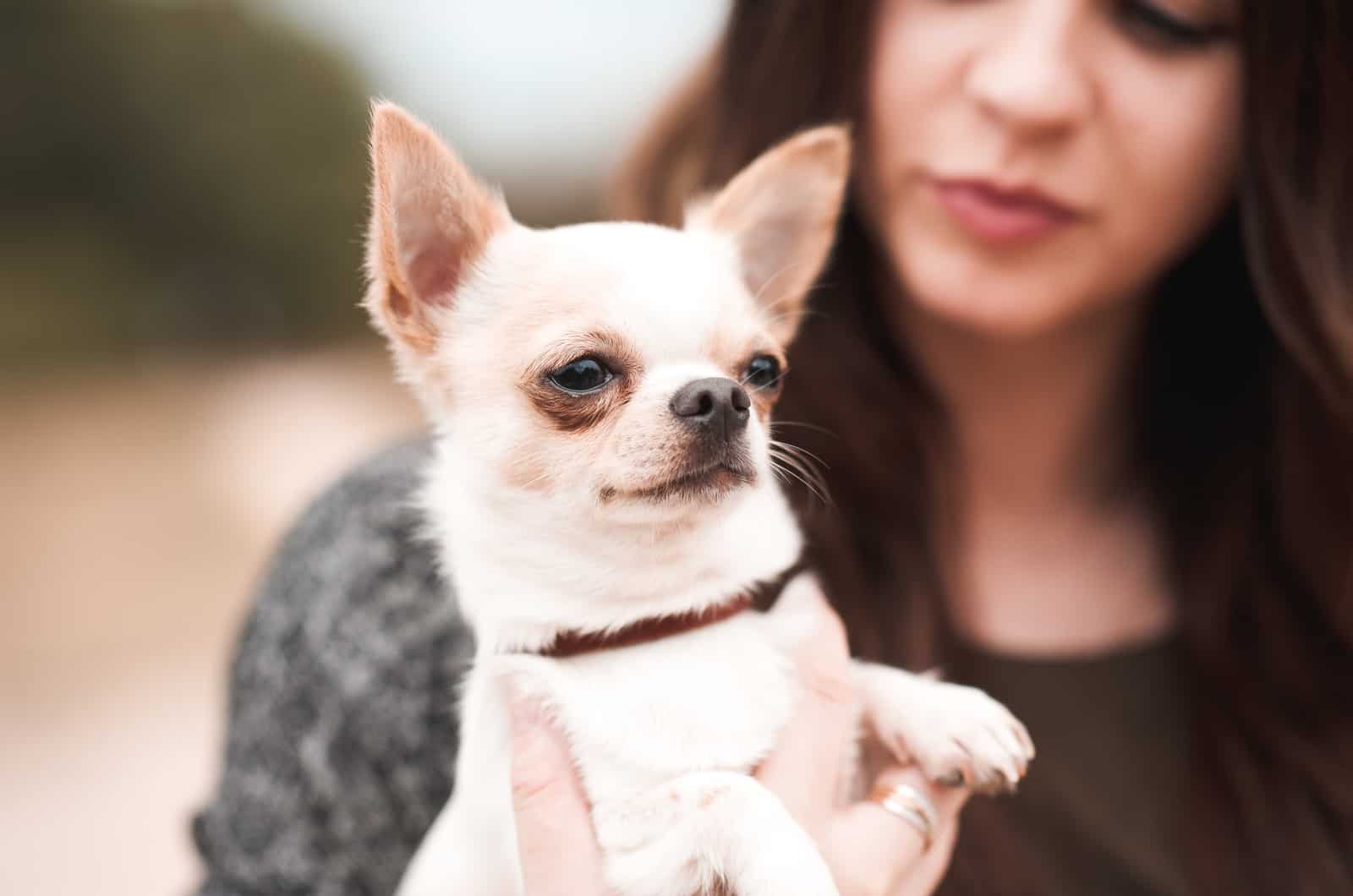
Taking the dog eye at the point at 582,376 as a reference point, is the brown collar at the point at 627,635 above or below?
below

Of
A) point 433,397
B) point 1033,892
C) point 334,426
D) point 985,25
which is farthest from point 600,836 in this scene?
point 334,426

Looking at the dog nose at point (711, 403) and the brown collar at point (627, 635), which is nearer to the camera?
the dog nose at point (711, 403)

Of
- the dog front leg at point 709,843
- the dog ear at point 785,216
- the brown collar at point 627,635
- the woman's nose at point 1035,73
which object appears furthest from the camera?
the woman's nose at point 1035,73

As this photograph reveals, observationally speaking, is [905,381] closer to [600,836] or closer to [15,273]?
[600,836]

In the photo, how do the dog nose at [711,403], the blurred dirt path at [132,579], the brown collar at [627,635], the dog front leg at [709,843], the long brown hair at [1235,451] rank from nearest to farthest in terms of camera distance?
1. the dog front leg at [709,843]
2. the dog nose at [711,403]
3. the brown collar at [627,635]
4. the long brown hair at [1235,451]
5. the blurred dirt path at [132,579]

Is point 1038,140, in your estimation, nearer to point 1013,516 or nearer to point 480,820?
point 1013,516

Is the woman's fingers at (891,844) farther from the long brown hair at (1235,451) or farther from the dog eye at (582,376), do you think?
the dog eye at (582,376)

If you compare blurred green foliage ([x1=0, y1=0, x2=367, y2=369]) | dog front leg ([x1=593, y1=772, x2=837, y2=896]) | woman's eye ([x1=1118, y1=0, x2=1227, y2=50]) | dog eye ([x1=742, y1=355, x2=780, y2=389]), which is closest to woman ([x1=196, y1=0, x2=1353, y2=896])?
woman's eye ([x1=1118, y1=0, x2=1227, y2=50])

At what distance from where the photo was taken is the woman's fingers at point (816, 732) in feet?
4.70

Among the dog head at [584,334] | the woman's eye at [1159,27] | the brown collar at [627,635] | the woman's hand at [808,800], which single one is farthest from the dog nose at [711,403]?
the woman's eye at [1159,27]

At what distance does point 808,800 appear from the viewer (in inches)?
56.2

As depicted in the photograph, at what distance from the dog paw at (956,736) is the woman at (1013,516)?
0.09m

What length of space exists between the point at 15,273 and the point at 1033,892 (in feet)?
31.4

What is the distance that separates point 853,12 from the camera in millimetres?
2076
